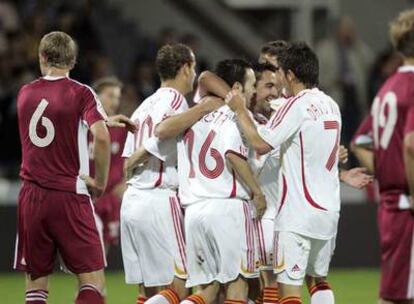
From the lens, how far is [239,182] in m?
9.25

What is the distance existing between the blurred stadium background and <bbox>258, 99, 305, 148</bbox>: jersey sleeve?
446 cm

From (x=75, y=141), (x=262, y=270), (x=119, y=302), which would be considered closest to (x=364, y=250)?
(x=119, y=302)

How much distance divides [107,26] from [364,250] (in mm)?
5795

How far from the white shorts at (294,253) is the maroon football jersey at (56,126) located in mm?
1451

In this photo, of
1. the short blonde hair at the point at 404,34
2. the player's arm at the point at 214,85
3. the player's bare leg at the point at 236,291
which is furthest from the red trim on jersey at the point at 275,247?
the short blonde hair at the point at 404,34

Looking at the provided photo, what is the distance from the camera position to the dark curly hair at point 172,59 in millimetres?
9836

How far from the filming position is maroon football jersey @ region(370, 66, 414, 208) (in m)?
8.05

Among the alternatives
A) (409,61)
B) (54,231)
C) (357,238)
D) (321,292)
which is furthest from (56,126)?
(357,238)

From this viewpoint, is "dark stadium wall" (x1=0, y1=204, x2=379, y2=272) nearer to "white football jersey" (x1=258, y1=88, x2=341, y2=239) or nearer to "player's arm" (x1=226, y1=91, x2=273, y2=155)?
"white football jersey" (x1=258, y1=88, x2=341, y2=239)

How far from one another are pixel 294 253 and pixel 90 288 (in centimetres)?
141

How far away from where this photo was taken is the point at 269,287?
9766 mm

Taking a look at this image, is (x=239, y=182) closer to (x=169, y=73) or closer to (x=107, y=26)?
(x=169, y=73)

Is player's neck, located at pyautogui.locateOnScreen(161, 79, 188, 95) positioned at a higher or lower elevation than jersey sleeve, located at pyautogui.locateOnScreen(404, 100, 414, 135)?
higher

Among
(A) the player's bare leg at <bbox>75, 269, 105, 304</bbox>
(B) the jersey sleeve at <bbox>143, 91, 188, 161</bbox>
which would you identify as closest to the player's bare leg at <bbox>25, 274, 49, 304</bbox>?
(A) the player's bare leg at <bbox>75, 269, 105, 304</bbox>
